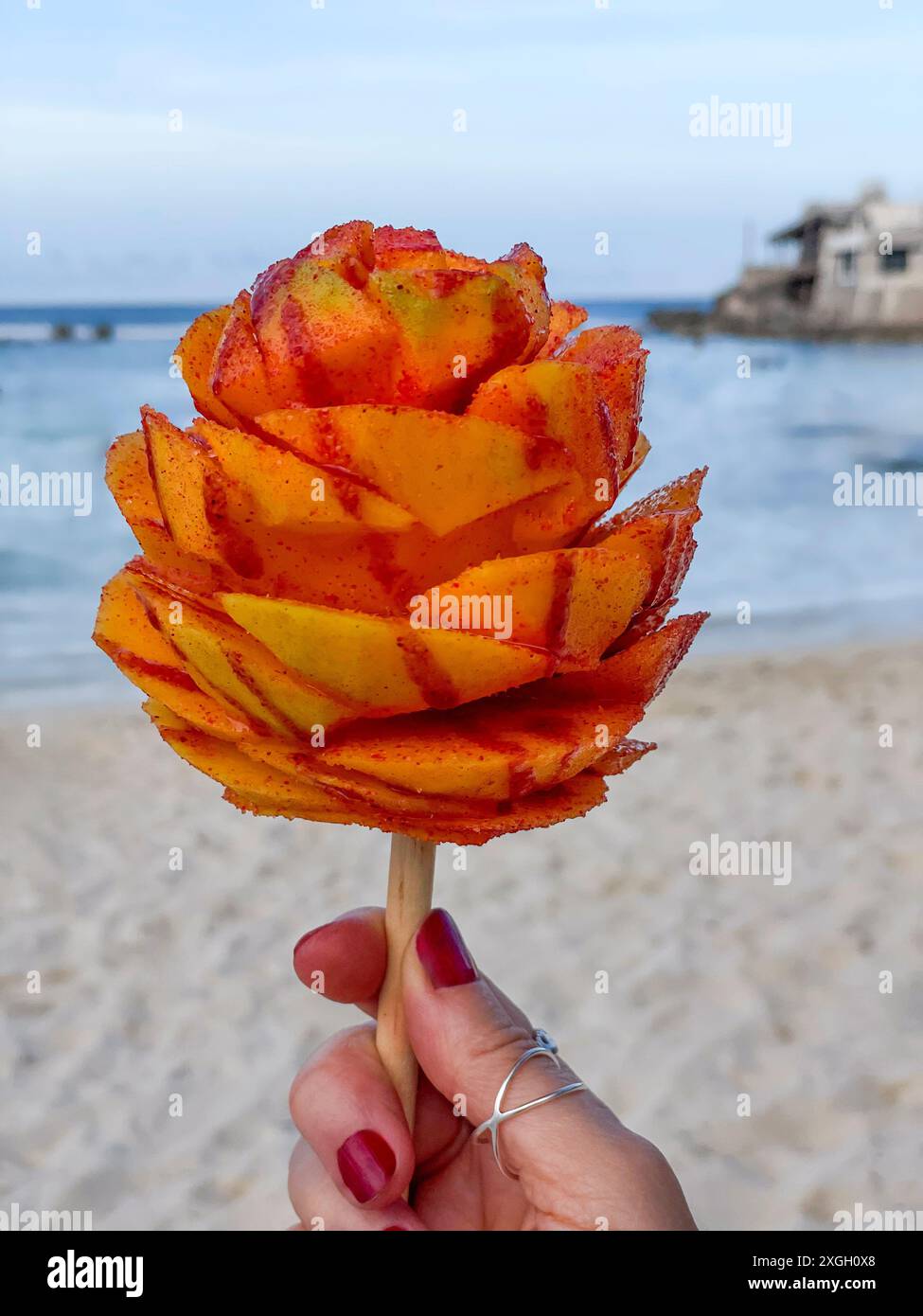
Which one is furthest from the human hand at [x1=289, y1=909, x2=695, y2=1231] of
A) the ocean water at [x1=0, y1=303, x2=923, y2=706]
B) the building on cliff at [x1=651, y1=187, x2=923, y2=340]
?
the building on cliff at [x1=651, y1=187, x2=923, y2=340]

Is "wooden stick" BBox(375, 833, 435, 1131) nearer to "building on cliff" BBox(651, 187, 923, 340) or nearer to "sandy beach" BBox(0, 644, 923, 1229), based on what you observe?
"sandy beach" BBox(0, 644, 923, 1229)

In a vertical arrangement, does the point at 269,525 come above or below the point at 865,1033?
above

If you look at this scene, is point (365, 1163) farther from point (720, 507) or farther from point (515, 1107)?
point (720, 507)

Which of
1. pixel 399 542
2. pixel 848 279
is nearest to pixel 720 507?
pixel 399 542

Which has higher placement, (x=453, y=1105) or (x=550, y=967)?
(x=453, y=1105)
